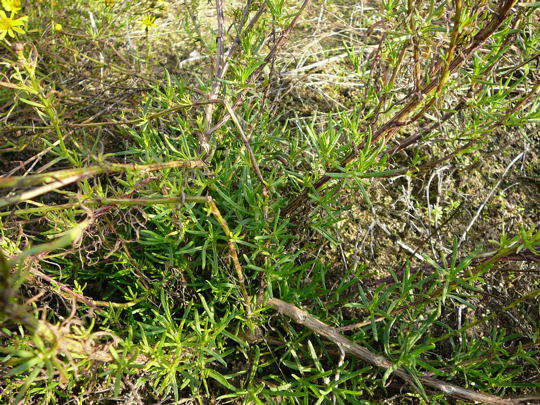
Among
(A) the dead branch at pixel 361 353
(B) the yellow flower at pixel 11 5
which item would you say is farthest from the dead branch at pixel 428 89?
(B) the yellow flower at pixel 11 5

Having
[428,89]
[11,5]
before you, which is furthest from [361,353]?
[11,5]

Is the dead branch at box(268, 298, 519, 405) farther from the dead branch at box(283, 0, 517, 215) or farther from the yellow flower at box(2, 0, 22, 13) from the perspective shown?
the yellow flower at box(2, 0, 22, 13)

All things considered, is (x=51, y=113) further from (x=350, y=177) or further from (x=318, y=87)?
(x=318, y=87)

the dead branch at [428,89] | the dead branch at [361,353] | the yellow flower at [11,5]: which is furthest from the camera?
the yellow flower at [11,5]

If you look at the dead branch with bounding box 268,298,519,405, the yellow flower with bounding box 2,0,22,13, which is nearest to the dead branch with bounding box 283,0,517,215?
the dead branch with bounding box 268,298,519,405

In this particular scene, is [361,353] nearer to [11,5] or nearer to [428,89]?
[428,89]

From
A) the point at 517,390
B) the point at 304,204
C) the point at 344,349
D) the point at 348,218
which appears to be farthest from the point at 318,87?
the point at 517,390

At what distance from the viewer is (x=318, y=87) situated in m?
2.33

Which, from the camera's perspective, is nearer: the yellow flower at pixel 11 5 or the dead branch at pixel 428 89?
the dead branch at pixel 428 89

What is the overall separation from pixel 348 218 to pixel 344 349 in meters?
0.67

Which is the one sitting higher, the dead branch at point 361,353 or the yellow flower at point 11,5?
the yellow flower at point 11,5

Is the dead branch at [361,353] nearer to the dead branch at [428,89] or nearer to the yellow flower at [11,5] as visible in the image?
the dead branch at [428,89]

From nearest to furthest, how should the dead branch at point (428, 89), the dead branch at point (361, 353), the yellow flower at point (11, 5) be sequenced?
1. the dead branch at point (428, 89)
2. the dead branch at point (361, 353)
3. the yellow flower at point (11, 5)

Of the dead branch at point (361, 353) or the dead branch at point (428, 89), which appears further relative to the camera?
the dead branch at point (361, 353)
